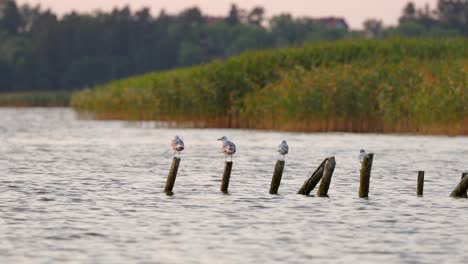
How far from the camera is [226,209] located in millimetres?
21672

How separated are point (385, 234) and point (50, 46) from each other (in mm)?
142020

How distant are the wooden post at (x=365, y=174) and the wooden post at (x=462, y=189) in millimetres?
1706

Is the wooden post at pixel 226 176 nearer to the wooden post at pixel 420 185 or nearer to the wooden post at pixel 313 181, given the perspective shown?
the wooden post at pixel 313 181

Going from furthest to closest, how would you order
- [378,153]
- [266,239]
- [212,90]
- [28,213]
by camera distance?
[212,90]
[378,153]
[28,213]
[266,239]

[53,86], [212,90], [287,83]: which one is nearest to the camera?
[287,83]

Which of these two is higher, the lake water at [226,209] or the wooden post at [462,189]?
the wooden post at [462,189]

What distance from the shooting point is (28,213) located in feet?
68.2

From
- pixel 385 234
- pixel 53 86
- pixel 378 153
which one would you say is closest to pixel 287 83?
pixel 378 153

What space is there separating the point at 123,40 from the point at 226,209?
486ft

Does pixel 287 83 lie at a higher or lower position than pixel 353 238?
higher

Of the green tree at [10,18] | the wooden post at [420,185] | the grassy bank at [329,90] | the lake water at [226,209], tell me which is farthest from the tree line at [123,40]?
the wooden post at [420,185]

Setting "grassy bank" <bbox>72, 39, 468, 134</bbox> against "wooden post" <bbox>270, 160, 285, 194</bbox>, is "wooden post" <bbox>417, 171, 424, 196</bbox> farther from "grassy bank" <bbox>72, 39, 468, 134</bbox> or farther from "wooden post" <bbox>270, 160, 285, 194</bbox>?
"grassy bank" <bbox>72, 39, 468, 134</bbox>

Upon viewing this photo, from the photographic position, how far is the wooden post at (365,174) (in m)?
23.3

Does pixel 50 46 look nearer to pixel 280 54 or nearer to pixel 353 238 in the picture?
pixel 280 54
